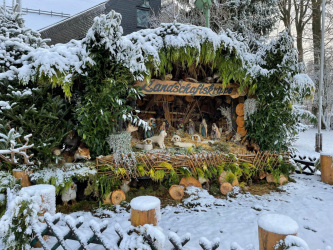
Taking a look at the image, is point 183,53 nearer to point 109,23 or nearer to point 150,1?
point 109,23

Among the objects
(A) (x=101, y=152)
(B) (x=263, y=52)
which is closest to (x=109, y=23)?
(A) (x=101, y=152)

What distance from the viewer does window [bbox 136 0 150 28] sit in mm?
16000

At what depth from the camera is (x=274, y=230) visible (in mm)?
1942

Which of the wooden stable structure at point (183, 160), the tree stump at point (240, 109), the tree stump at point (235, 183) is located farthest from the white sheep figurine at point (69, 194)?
the tree stump at point (240, 109)

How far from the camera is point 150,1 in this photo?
1700cm

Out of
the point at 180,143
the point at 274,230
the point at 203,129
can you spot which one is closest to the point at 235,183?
the point at 180,143

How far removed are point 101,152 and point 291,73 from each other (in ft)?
18.2

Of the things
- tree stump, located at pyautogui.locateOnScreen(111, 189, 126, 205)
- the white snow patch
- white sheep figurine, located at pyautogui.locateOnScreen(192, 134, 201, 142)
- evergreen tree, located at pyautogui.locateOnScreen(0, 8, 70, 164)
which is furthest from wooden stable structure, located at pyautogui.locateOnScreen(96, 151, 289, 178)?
the white snow patch

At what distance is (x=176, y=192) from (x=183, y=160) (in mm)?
762

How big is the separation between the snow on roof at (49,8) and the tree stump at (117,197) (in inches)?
446

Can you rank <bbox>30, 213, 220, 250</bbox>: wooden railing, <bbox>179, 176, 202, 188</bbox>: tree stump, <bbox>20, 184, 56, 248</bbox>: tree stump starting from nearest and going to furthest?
1. <bbox>30, 213, 220, 250</bbox>: wooden railing
2. <bbox>20, 184, 56, 248</bbox>: tree stump
3. <bbox>179, 176, 202, 188</bbox>: tree stump

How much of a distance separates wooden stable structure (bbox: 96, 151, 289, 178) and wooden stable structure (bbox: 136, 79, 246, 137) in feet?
3.69

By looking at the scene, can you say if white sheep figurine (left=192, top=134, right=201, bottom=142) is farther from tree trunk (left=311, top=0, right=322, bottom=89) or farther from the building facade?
tree trunk (left=311, top=0, right=322, bottom=89)

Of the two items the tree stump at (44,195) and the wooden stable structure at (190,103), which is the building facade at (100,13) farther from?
the tree stump at (44,195)
